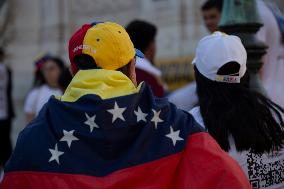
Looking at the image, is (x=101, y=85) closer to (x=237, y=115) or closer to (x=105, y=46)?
(x=105, y=46)

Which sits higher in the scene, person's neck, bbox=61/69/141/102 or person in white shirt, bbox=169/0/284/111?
person's neck, bbox=61/69/141/102

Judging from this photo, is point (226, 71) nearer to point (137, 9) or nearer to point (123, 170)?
point (123, 170)

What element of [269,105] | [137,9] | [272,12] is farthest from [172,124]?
[137,9]

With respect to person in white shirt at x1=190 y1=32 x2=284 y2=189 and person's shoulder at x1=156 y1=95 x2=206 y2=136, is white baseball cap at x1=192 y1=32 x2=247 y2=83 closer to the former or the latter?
person in white shirt at x1=190 y1=32 x2=284 y2=189

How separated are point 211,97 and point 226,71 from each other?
13cm

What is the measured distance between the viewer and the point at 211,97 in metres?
2.83

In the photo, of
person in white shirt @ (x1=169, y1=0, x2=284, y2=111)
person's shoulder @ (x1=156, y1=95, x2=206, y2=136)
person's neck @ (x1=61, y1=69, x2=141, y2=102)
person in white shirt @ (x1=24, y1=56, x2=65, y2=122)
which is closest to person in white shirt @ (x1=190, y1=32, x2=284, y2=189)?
person's shoulder @ (x1=156, y1=95, x2=206, y2=136)

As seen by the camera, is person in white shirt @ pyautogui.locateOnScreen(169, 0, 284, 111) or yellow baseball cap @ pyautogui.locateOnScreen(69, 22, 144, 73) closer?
yellow baseball cap @ pyautogui.locateOnScreen(69, 22, 144, 73)

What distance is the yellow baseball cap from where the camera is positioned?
7.65 feet

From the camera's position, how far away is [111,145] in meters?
2.21

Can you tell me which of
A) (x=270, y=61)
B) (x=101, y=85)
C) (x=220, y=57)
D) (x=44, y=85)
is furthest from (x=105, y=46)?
(x=44, y=85)

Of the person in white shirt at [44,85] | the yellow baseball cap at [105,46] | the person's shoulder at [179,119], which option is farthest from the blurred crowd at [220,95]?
the yellow baseball cap at [105,46]

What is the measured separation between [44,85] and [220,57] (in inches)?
147

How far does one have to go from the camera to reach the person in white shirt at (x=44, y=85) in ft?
20.1
